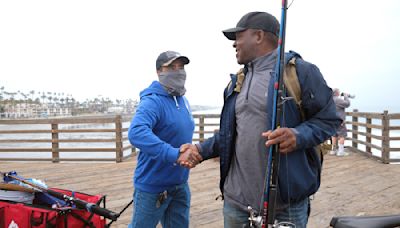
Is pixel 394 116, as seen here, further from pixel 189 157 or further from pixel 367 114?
pixel 189 157

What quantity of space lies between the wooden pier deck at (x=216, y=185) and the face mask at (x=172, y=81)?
2.03 m

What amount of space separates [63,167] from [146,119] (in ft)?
20.4

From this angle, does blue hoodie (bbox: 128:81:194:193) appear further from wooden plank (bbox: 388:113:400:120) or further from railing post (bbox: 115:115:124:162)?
wooden plank (bbox: 388:113:400:120)

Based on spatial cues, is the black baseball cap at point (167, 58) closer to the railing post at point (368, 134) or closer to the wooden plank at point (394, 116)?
the wooden plank at point (394, 116)

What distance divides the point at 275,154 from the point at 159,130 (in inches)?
37.1

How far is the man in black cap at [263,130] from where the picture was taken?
1583 millimetres

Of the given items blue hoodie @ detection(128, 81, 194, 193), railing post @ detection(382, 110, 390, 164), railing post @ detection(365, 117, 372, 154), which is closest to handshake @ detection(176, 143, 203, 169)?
blue hoodie @ detection(128, 81, 194, 193)

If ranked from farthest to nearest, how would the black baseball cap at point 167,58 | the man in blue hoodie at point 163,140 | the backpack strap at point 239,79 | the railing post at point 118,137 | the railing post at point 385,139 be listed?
the railing post at point 118,137
the railing post at point 385,139
the black baseball cap at point 167,58
the man in blue hoodie at point 163,140
the backpack strap at point 239,79

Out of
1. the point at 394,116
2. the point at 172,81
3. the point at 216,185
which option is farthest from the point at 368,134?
the point at 172,81

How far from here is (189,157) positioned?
77.0 inches

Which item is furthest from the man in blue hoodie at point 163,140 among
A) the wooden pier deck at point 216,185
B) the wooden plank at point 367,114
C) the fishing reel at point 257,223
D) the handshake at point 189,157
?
the wooden plank at point 367,114

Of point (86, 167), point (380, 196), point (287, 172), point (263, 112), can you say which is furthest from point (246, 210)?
point (86, 167)

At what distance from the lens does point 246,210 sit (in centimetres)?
178

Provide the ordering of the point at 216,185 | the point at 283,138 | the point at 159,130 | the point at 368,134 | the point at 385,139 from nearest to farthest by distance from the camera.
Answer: the point at 283,138 → the point at 159,130 → the point at 216,185 → the point at 385,139 → the point at 368,134
